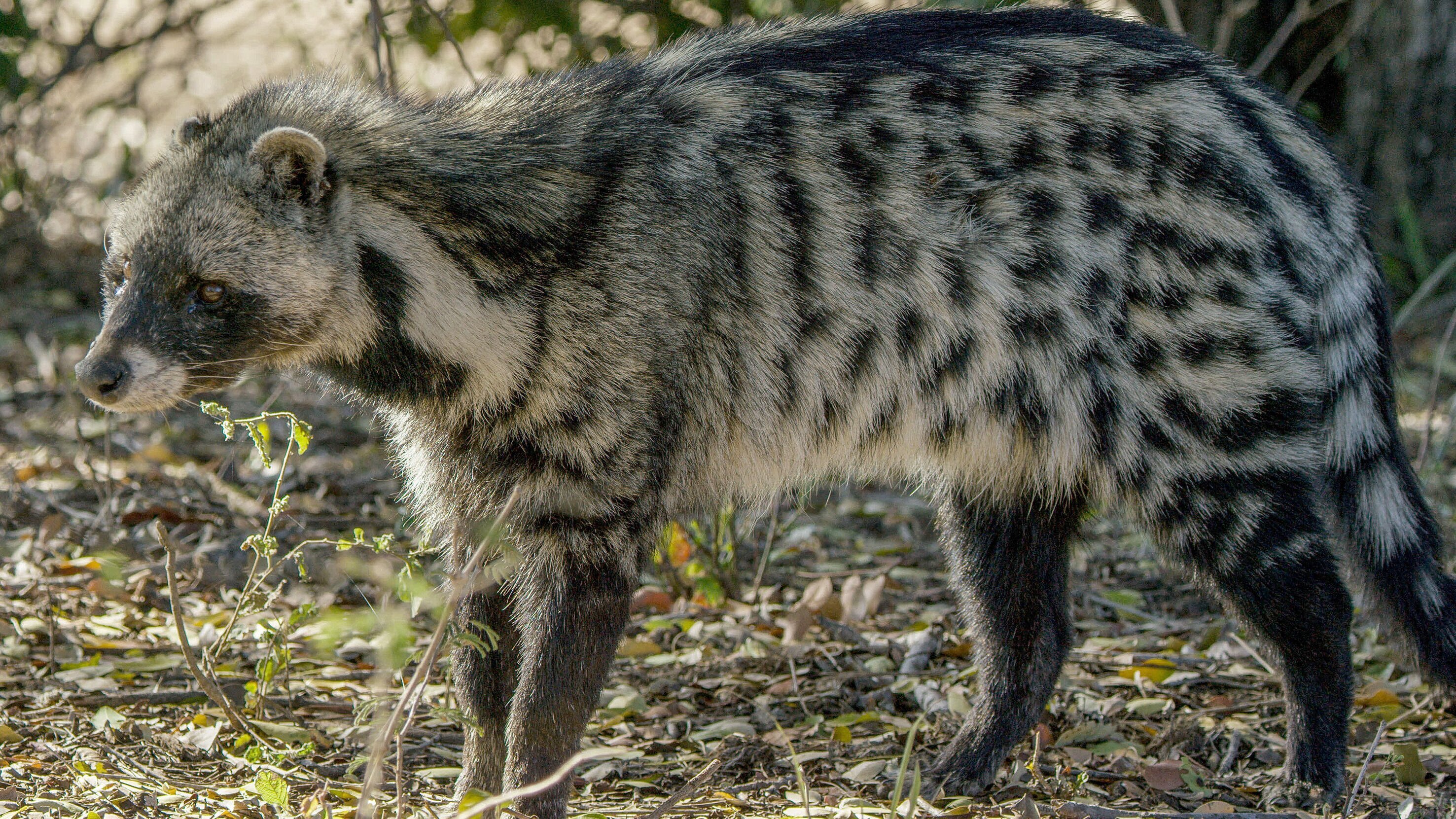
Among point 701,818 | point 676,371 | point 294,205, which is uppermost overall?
point 294,205

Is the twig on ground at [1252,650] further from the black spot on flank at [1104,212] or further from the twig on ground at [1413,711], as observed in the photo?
the black spot on flank at [1104,212]

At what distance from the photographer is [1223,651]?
5133 millimetres

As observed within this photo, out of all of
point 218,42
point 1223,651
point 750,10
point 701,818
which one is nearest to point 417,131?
point 701,818

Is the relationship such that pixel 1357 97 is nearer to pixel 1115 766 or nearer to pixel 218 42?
pixel 1115 766

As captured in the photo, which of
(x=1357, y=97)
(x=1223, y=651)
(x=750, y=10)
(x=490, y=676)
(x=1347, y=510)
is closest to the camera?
(x=490, y=676)

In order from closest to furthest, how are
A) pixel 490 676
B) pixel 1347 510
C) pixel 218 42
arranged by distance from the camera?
pixel 490 676
pixel 1347 510
pixel 218 42

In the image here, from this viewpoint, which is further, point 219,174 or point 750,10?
point 750,10

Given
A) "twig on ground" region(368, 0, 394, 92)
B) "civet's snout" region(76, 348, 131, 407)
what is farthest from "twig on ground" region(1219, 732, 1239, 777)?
"twig on ground" region(368, 0, 394, 92)

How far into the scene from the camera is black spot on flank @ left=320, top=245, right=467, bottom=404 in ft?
12.3

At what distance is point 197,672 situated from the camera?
3.85 metres

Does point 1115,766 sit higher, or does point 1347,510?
point 1347,510

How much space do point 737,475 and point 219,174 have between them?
5.46ft

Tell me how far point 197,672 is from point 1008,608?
2489 mm

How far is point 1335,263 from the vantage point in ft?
14.0
